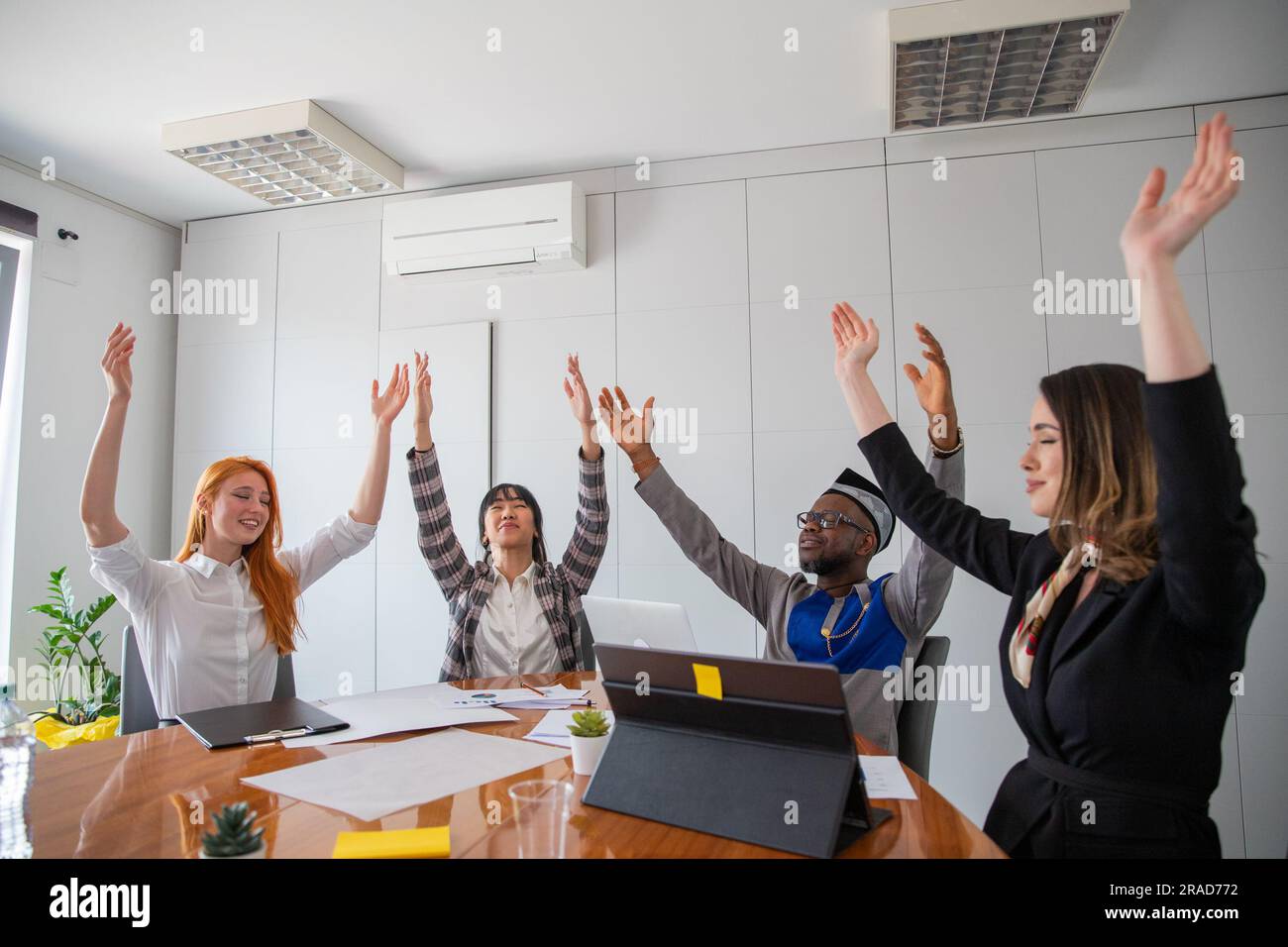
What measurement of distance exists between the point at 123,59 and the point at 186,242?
1.71 meters

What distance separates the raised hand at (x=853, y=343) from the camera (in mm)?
1775

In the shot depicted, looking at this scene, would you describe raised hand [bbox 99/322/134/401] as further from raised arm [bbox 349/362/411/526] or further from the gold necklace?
the gold necklace

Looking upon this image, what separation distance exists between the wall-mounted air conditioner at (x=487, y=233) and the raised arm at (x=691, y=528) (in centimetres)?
152

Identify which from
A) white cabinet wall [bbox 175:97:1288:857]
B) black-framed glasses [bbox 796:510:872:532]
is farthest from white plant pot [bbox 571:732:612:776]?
white cabinet wall [bbox 175:97:1288:857]

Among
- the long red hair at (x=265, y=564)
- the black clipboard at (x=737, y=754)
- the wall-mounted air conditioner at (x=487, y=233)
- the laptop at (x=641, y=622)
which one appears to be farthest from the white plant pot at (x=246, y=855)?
the wall-mounted air conditioner at (x=487, y=233)

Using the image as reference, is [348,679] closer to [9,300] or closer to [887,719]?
[9,300]

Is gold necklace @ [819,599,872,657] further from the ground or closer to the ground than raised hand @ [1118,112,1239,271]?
closer to the ground

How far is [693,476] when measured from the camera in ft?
12.4

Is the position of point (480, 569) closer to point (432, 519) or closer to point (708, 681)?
point (432, 519)

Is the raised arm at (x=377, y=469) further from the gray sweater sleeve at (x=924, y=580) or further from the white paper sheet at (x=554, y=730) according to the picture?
the gray sweater sleeve at (x=924, y=580)

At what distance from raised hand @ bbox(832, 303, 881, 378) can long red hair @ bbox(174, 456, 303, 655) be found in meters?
1.76

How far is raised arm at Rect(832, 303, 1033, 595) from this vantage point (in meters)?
1.70

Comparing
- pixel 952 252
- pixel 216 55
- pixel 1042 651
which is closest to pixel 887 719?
pixel 1042 651
